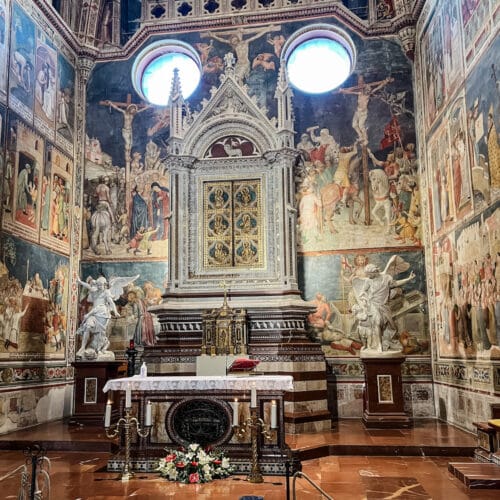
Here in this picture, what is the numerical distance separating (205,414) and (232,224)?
6.03 metres

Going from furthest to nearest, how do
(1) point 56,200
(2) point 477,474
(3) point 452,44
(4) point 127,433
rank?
1. (1) point 56,200
2. (3) point 452,44
3. (4) point 127,433
4. (2) point 477,474

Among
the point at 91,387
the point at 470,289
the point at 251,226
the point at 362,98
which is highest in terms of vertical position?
the point at 362,98

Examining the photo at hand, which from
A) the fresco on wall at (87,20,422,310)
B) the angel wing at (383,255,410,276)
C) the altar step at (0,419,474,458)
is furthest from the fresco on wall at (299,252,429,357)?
the altar step at (0,419,474,458)

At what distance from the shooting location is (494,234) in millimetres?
8812

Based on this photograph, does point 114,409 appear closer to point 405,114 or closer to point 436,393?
point 436,393

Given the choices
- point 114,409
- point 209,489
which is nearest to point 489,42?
point 209,489

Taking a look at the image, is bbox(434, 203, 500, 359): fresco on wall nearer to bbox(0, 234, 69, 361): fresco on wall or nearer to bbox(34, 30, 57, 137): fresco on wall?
bbox(0, 234, 69, 361): fresco on wall

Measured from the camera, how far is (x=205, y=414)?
8.30 m

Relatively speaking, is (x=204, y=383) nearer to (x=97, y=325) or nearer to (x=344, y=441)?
(x=344, y=441)

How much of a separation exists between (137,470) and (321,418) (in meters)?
4.33

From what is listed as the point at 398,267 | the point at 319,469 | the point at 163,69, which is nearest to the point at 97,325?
the point at 319,469

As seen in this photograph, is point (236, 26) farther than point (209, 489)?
A: Yes

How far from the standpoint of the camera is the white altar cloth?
791cm

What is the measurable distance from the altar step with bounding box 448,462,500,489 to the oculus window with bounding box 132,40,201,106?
11.5 meters
